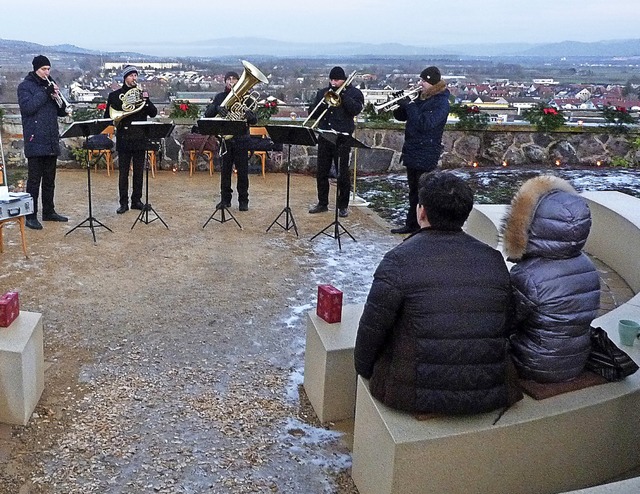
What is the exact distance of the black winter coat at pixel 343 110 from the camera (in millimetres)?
7539

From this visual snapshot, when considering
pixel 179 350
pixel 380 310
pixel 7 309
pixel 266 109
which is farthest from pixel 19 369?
pixel 266 109

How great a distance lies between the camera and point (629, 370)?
304 centimetres

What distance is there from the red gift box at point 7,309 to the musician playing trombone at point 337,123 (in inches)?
167

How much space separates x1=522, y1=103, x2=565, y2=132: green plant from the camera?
35.1 ft

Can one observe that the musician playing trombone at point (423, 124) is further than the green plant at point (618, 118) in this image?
No

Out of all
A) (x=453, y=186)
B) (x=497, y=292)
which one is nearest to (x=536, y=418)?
(x=497, y=292)

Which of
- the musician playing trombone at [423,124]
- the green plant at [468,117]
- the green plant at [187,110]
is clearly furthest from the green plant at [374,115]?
the musician playing trombone at [423,124]

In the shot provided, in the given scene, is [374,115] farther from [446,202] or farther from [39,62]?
[446,202]

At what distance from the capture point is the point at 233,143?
7.82 meters

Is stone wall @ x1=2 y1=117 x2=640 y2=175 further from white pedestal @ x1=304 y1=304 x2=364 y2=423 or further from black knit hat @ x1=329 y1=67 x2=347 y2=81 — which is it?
white pedestal @ x1=304 y1=304 x2=364 y2=423

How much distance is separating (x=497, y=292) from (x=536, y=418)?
541 millimetres

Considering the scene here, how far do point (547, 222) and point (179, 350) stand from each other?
249 cm

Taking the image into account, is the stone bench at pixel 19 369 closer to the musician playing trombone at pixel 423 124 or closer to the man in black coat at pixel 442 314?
the man in black coat at pixel 442 314

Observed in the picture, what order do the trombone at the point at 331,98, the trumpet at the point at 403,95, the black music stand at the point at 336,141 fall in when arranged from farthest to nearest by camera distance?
the trombone at the point at 331,98 → the trumpet at the point at 403,95 → the black music stand at the point at 336,141
